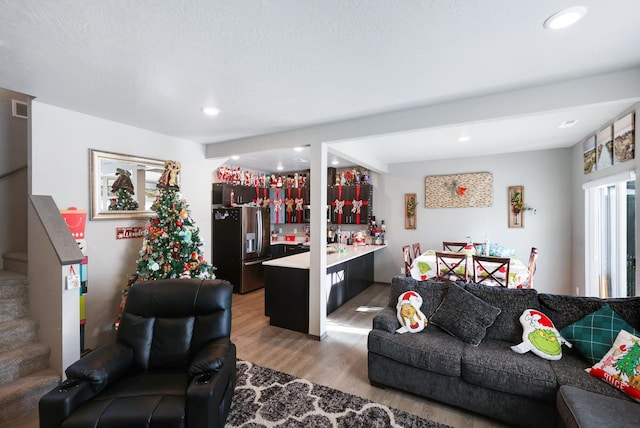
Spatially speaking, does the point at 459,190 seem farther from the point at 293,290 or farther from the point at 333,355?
the point at 333,355

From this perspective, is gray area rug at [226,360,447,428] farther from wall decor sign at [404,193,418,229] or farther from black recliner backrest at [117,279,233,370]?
wall decor sign at [404,193,418,229]

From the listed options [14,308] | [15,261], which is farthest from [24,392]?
[15,261]

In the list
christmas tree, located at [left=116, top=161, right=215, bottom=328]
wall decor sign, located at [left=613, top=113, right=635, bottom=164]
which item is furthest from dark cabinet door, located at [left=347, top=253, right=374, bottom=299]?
wall decor sign, located at [left=613, top=113, right=635, bottom=164]

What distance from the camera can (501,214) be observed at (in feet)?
16.7

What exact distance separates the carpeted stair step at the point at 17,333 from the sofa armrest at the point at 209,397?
77.9 inches

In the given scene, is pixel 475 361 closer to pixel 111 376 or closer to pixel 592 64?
pixel 592 64

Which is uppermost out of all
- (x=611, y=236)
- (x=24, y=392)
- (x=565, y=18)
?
(x=565, y=18)

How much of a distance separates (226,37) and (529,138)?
4.42 metres

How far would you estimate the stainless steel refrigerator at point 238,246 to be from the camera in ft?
17.1

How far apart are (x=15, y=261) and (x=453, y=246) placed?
6366 mm

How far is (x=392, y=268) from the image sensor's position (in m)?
6.03

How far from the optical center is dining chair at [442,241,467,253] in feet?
16.4

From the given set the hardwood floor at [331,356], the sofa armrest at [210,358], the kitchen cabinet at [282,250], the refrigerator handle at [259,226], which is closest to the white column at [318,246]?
the hardwood floor at [331,356]

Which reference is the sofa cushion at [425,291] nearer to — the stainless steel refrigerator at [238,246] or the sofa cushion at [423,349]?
the sofa cushion at [423,349]
